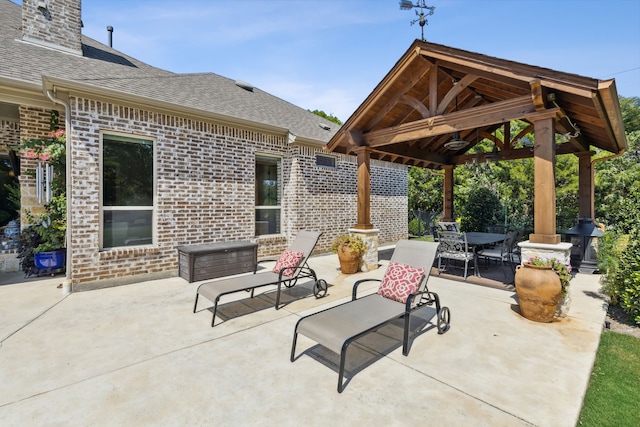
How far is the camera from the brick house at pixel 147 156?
5836 millimetres

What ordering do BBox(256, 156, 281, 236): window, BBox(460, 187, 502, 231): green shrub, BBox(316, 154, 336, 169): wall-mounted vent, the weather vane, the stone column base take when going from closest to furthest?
the stone column base → the weather vane → BBox(256, 156, 281, 236): window → BBox(316, 154, 336, 169): wall-mounted vent → BBox(460, 187, 502, 231): green shrub

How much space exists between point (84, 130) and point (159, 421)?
592 cm

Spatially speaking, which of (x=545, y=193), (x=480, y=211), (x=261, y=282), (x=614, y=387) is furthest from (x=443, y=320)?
(x=480, y=211)

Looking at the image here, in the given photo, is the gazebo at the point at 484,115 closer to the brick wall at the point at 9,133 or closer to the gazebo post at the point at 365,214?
the gazebo post at the point at 365,214

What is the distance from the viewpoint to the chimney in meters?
7.85

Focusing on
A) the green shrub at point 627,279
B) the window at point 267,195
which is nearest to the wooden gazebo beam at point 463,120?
the green shrub at point 627,279

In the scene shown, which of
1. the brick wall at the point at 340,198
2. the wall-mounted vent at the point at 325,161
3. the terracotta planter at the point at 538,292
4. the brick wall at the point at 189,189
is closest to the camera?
the terracotta planter at the point at 538,292

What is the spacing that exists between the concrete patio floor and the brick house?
1.81 m

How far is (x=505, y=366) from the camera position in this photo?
3.16 meters

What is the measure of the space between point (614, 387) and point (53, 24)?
1364 centimetres

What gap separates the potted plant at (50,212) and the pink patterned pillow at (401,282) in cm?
695

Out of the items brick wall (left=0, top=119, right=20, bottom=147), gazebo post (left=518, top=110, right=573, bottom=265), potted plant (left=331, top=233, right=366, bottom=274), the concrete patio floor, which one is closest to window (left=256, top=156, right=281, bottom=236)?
potted plant (left=331, top=233, right=366, bottom=274)

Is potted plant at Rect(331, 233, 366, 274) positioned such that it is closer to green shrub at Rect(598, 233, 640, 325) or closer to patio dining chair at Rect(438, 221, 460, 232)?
patio dining chair at Rect(438, 221, 460, 232)

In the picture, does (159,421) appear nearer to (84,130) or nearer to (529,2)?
(84,130)
